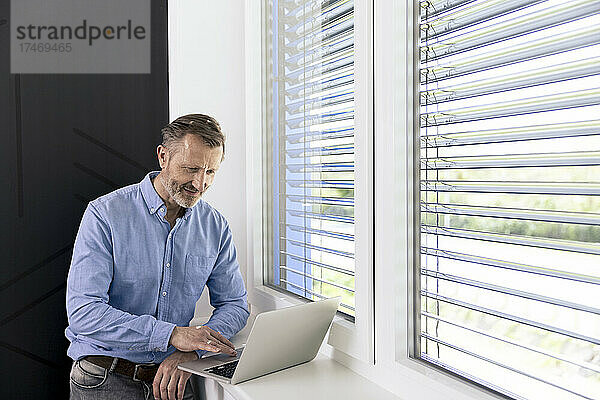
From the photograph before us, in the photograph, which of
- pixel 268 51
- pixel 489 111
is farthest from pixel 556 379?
pixel 268 51

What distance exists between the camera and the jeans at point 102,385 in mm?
1759

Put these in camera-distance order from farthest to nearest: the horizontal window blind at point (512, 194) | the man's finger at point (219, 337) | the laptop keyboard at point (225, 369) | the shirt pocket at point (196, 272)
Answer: the shirt pocket at point (196, 272)
the man's finger at point (219, 337)
the laptop keyboard at point (225, 369)
the horizontal window blind at point (512, 194)

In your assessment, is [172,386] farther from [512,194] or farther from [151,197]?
[512,194]

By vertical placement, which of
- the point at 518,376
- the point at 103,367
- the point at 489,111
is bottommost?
the point at 103,367

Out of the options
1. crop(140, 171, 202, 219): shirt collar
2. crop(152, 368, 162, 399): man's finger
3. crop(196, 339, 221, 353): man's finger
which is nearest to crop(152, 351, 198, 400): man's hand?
crop(152, 368, 162, 399): man's finger

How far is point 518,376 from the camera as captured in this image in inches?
46.9

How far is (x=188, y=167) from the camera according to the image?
174 centimetres

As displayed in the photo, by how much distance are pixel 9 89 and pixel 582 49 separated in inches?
71.1

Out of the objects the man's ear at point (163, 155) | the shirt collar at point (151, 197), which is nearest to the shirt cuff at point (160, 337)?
the shirt collar at point (151, 197)

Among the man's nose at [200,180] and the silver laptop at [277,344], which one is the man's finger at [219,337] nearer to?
the silver laptop at [277,344]

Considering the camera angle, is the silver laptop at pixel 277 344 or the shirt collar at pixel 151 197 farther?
the shirt collar at pixel 151 197

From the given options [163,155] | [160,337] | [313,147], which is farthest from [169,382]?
[313,147]

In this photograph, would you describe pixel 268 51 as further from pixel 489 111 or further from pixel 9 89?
pixel 489 111

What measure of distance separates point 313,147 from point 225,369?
0.72m
